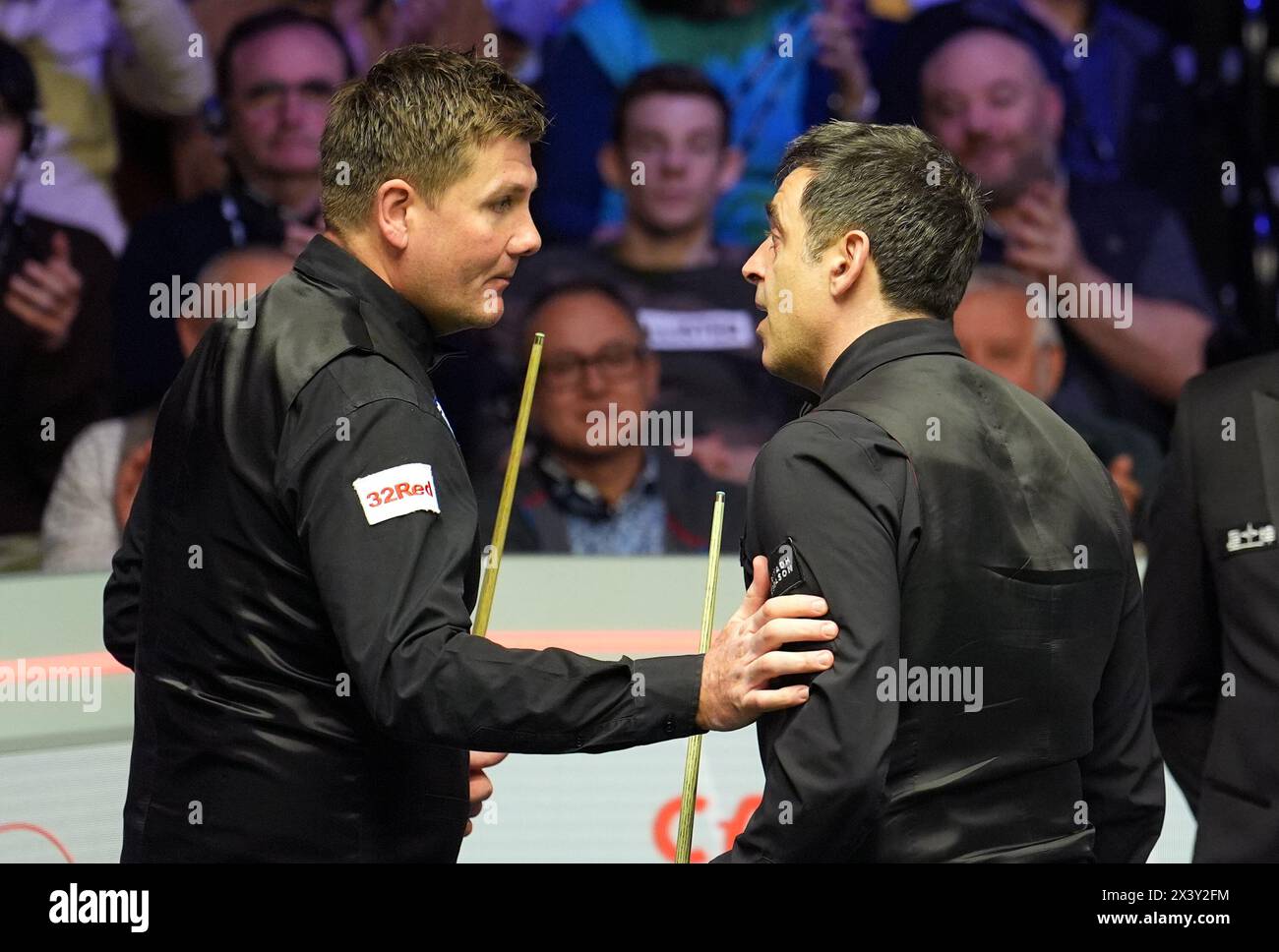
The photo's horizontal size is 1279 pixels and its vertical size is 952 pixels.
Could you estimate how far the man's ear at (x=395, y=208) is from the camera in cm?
183

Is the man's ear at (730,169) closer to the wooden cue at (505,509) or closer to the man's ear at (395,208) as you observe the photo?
the wooden cue at (505,509)

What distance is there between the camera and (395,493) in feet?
5.34

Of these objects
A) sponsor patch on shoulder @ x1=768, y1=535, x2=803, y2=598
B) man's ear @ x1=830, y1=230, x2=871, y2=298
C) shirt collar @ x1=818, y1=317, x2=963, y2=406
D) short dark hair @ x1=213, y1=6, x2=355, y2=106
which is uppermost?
short dark hair @ x1=213, y1=6, x2=355, y2=106

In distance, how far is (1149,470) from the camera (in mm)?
4605

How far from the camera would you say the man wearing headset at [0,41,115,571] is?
4297mm

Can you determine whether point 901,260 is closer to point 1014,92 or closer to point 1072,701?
point 1072,701

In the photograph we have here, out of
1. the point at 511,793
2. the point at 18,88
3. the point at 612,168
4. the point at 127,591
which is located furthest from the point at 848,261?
the point at 18,88

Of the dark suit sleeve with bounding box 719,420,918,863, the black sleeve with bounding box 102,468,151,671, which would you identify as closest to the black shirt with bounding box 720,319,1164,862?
the dark suit sleeve with bounding box 719,420,918,863

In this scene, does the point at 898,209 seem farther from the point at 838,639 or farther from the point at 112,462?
the point at 112,462

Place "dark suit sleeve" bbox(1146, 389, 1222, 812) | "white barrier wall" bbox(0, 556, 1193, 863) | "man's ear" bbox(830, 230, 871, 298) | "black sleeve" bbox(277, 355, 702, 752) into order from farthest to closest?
1. "white barrier wall" bbox(0, 556, 1193, 863)
2. "dark suit sleeve" bbox(1146, 389, 1222, 812)
3. "man's ear" bbox(830, 230, 871, 298)
4. "black sleeve" bbox(277, 355, 702, 752)

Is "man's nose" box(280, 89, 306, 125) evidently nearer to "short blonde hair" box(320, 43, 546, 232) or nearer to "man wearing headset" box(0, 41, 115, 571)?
"man wearing headset" box(0, 41, 115, 571)

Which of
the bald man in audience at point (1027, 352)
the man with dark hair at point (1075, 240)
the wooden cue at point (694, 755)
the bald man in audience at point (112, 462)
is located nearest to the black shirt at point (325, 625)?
the wooden cue at point (694, 755)

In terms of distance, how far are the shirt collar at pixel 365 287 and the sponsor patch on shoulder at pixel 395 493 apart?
0.23 meters

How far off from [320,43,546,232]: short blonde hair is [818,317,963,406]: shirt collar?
50 cm
